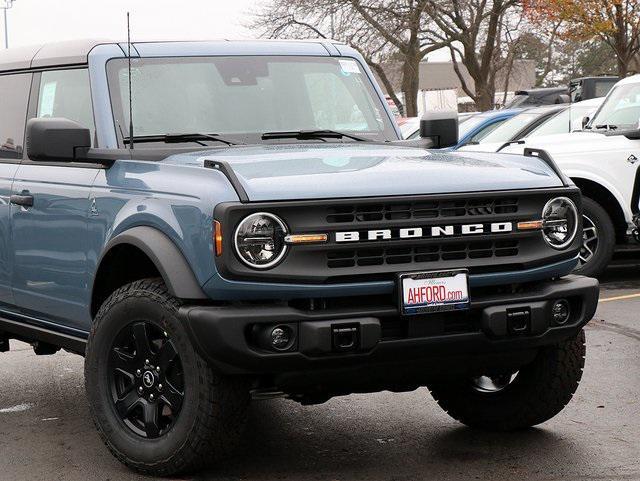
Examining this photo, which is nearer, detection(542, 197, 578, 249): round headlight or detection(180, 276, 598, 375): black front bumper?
detection(180, 276, 598, 375): black front bumper

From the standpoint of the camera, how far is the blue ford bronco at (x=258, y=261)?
15.6 feet

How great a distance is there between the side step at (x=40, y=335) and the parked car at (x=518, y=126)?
807 centimetres

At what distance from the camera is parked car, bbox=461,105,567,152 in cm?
1425

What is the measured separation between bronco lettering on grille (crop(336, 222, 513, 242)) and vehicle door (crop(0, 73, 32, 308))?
223cm

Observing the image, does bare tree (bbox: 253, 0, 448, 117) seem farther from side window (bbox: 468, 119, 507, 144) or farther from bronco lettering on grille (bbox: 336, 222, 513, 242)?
bronco lettering on grille (bbox: 336, 222, 513, 242)

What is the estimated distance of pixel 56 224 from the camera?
19.4ft

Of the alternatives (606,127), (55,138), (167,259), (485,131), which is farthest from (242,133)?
(485,131)

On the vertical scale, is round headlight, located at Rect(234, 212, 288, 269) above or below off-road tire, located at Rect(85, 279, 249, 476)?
above

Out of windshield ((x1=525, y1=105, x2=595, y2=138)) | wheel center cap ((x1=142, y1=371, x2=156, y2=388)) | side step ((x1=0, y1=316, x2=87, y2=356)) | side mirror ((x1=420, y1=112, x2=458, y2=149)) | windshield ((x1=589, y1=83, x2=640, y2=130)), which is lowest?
windshield ((x1=525, y1=105, x2=595, y2=138))

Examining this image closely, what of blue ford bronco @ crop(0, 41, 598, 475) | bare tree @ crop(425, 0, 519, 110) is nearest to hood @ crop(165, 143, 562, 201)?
blue ford bronco @ crop(0, 41, 598, 475)

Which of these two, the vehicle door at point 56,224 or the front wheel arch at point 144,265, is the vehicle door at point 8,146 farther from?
the front wheel arch at point 144,265

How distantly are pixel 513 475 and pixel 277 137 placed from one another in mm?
1996

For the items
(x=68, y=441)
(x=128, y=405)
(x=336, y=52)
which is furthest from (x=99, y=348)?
(x=336, y=52)

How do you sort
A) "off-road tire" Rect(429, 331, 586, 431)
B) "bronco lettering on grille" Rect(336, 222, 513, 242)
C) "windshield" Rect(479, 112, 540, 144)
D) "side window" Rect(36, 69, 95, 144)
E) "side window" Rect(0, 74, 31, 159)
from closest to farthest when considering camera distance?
"bronco lettering on grille" Rect(336, 222, 513, 242) → "off-road tire" Rect(429, 331, 586, 431) → "side window" Rect(36, 69, 95, 144) → "side window" Rect(0, 74, 31, 159) → "windshield" Rect(479, 112, 540, 144)
